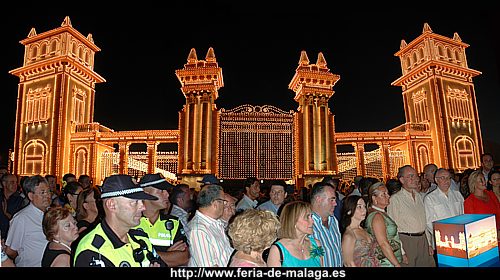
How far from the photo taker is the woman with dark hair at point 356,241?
3703mm

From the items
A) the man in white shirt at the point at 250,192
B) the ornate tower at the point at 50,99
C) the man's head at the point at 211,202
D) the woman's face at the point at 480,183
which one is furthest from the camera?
the ornate tower at the point at 50,99

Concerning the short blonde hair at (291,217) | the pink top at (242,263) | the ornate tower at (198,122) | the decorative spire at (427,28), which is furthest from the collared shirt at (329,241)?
the decorative spire at (427,28)

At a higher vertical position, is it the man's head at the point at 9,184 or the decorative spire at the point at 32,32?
the decorative spire at the point at 32,32

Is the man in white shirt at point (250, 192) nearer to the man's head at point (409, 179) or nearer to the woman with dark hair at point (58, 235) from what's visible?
the man's head at point (409, 179)

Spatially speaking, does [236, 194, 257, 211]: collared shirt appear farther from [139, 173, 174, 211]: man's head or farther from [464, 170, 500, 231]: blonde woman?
[464, 170, 500, 231]: blonde woman

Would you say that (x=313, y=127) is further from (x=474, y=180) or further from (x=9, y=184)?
(x=9, y=184)

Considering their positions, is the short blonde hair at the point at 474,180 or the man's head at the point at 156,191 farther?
the short blonde hair at the point at 474,180

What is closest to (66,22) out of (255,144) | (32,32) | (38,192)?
(32,32)

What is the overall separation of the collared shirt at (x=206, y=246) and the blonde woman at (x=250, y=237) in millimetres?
527

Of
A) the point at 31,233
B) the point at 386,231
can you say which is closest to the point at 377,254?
the point at 386,231

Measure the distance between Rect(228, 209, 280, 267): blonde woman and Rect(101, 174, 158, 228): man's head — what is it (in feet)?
2.55

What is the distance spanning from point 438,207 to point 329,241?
2.58 metres

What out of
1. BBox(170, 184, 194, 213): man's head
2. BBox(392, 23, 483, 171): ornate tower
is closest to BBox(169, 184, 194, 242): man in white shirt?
BBox(170, 184, 194, 213): man's head
